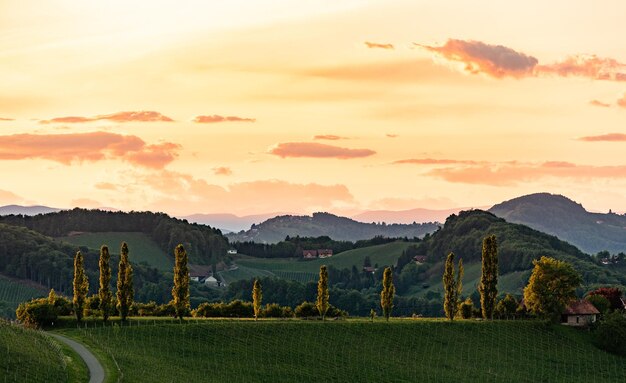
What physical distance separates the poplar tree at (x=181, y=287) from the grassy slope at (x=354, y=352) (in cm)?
491

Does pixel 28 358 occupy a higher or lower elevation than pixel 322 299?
lower

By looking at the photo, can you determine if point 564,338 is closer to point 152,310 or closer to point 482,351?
point 482,351

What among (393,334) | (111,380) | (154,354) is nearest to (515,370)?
(393,334)

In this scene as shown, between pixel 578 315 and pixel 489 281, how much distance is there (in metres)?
17.7

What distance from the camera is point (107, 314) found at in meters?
152

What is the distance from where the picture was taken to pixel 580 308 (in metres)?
184

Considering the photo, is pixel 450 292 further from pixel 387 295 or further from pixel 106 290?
pixel 106 290

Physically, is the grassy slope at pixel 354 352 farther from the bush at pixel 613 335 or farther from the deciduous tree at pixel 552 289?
Answer: the deciduous tree at pixel 552 289

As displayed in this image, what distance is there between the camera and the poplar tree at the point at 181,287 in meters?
160

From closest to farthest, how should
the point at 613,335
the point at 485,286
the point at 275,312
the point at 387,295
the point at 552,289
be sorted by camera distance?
the point at 613,335 → the point at 275,312 → the point at 387,295 → the point at 552,289 → the point at 485,286

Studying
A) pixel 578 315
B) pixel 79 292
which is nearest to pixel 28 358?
pixel 79 292

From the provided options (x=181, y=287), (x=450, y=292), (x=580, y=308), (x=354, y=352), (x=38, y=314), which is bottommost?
(x=354, y=352)

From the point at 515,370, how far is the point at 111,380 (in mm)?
72449

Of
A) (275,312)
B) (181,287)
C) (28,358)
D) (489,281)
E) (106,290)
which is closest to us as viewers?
(28,358)
